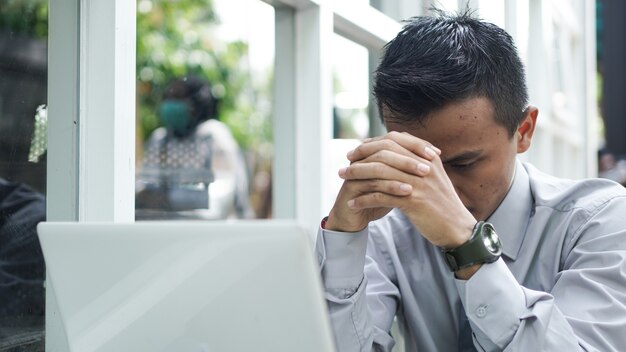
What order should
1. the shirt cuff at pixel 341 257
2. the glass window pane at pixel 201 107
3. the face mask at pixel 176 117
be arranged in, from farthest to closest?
the face mask at pixel 176 117, the glass window pane at pixel 201 107, the shirt cuff at pixel 341 257

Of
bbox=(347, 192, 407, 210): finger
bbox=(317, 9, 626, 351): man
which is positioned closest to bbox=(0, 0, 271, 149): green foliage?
bbox=(317, 9, 626, 351): man

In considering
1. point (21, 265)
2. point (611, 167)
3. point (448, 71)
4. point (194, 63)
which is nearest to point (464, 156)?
point (448, 71)

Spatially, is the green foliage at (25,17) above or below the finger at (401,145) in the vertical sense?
above

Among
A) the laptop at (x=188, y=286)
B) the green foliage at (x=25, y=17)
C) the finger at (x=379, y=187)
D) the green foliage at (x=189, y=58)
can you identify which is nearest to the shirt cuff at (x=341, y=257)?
the finger at (x=379, y=187)

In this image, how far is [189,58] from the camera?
7488 mm

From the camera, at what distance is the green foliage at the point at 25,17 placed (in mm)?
1554

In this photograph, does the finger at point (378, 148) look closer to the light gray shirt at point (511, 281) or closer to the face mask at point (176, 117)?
the light gray shirt at point (511, 281)

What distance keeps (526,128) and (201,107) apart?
3.52 m

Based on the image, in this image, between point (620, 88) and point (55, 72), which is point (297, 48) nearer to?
point (55, 72)

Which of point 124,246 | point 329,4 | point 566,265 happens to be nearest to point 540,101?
point 329,4

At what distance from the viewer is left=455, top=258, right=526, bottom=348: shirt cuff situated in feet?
4.16

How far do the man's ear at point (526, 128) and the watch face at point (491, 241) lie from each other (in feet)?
1.26

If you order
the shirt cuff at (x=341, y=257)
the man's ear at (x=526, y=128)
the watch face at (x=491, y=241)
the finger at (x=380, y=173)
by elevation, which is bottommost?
the shirt cuff at (x=341, y=257)

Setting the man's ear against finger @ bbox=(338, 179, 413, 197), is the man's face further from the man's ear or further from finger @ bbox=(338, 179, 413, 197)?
finger @ bbox=(338, 179, 413, 197)
